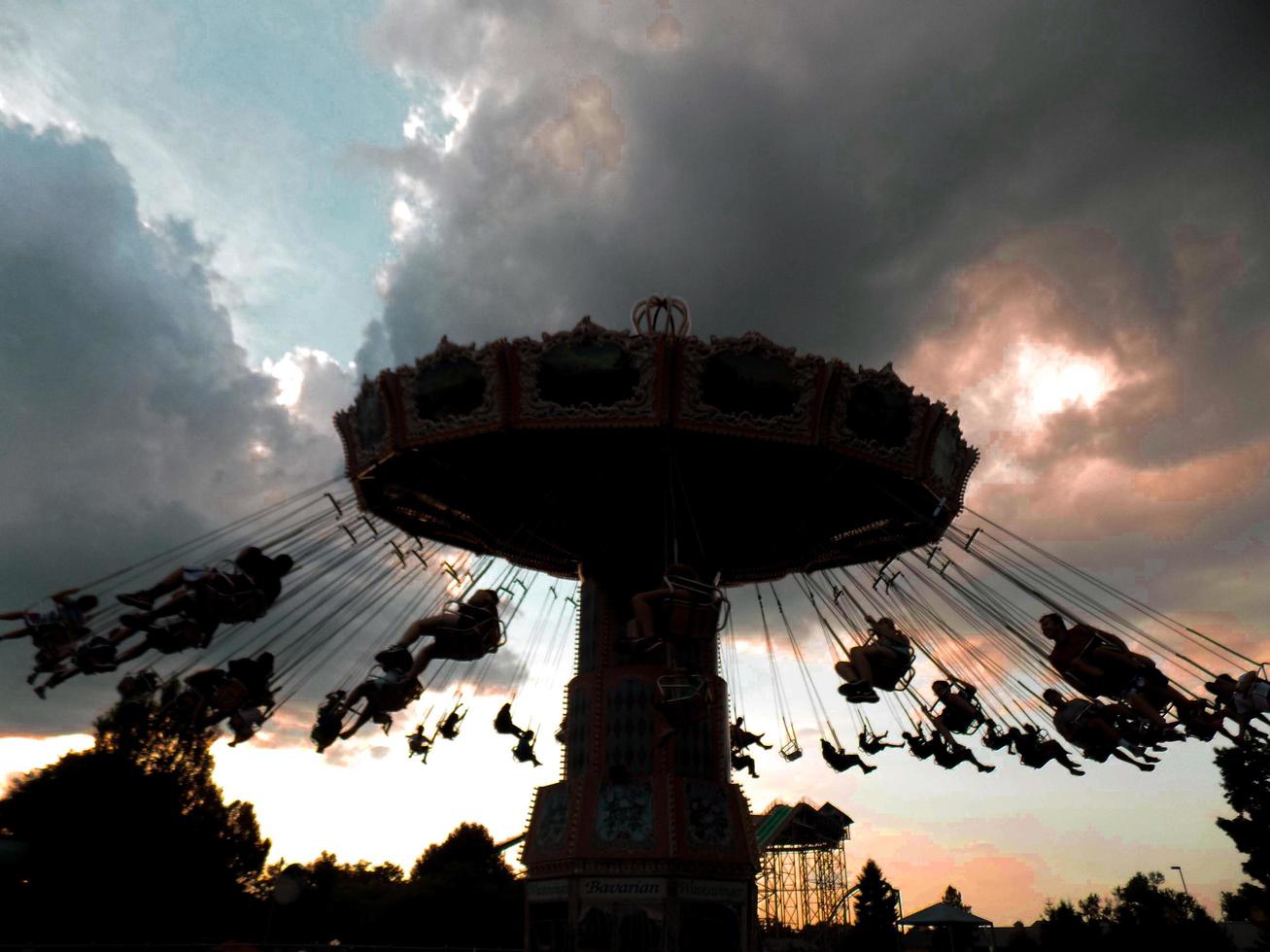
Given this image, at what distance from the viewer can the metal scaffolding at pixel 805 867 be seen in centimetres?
3092

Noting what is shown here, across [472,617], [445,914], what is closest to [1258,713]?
[472,617]

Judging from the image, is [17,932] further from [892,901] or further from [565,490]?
[892,901]

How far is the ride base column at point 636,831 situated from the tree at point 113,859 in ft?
55.2

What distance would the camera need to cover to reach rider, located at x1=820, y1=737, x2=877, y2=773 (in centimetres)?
1397

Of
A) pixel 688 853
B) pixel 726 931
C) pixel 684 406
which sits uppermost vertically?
pixel 684 406

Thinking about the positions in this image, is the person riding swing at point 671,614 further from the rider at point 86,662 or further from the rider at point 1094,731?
the rider at point 86,662

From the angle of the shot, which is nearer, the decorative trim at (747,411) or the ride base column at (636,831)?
the decorative trim at (747,411)

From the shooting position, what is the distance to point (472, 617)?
10617 millimetres

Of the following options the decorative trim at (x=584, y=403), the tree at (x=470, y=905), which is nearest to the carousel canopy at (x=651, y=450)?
the decorative trim at (x=584, y=403)

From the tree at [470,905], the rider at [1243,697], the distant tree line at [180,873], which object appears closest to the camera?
the rider at [1243,697]

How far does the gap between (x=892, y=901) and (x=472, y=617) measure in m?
28.7

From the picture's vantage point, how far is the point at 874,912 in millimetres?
33062

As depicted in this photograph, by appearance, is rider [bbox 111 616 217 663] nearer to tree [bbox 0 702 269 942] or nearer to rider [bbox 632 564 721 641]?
rider [bbox 632 564 721 641]

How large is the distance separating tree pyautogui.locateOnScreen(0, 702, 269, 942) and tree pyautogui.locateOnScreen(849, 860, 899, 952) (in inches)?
773
